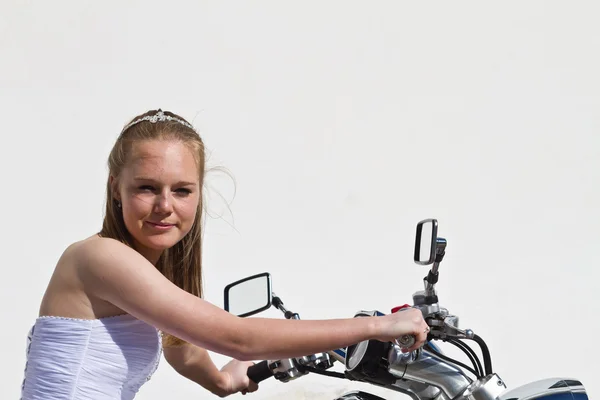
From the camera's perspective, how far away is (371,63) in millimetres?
5012

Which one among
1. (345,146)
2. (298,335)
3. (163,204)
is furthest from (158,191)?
(345,146)

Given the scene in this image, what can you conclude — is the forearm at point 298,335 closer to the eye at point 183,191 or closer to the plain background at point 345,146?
the eye at point 183,191

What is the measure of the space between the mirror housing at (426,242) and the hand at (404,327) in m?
0.14

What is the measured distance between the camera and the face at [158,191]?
153cm

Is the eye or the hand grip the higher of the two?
the eye

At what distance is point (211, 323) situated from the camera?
4.69 feet

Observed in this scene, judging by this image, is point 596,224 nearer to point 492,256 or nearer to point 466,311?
point 492,256

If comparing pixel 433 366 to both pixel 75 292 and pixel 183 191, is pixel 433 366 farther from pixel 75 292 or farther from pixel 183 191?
pixel 75 292

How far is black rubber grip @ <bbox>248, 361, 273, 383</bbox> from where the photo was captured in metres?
1.88

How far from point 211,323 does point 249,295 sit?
0.37m

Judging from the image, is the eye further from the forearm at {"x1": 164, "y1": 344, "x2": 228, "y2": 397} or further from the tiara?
the forearm at {"x1": 164, "y1": 344, "x2": 228, "y2": 397}

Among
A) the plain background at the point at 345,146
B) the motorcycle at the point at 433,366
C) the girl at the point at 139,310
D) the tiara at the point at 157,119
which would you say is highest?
the plain background at the point at 345,146

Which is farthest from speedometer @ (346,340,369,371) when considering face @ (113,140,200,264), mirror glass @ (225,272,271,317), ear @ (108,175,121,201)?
ear @ (108,175,121,201)

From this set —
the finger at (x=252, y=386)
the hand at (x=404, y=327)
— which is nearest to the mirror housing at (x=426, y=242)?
the hand at (x=404, y=327)
